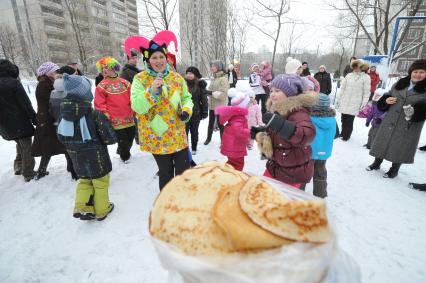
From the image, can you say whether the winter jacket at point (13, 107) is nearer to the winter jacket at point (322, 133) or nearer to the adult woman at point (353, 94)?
the winter jacket at point (322, 133)

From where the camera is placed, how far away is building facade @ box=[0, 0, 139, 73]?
27.7 metres

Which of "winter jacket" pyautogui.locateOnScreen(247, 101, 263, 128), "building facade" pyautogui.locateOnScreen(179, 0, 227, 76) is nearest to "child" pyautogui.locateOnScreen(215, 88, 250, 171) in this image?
"winter jacket" pyautogui.locateOnScreen(247, 101, 263, 128)

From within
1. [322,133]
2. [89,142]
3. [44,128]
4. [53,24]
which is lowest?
[44,128]

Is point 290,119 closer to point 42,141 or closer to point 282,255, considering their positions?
point 282,255

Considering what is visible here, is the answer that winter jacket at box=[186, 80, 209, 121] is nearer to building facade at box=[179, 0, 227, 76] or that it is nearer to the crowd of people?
the crowd of people

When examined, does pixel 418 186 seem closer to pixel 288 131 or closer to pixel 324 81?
pixel 288 131

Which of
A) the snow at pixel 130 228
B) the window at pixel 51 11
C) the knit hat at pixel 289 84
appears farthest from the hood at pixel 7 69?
the window at pixel 51 11

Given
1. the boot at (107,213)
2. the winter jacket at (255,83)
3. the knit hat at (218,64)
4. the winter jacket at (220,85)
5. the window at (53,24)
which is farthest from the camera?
the window at (53,24)

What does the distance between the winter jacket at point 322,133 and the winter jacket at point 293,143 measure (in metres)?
0.66

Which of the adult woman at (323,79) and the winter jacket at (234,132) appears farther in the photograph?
the adult woman at (323,79)

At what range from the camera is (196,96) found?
486 centimetres

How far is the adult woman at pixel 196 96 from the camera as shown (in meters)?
4.83

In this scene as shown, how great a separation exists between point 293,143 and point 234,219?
5.29 feet

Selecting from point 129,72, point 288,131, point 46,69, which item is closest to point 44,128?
point 46,69
